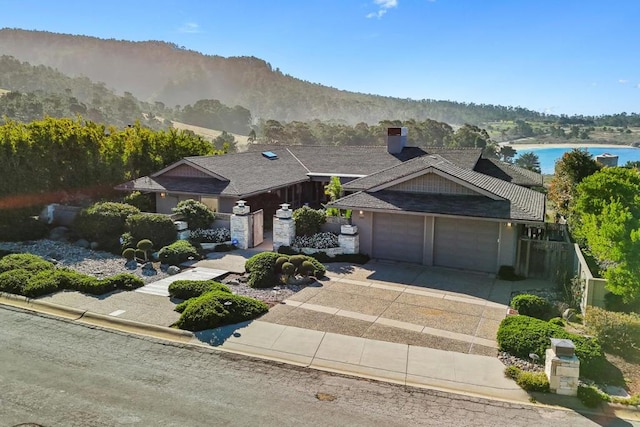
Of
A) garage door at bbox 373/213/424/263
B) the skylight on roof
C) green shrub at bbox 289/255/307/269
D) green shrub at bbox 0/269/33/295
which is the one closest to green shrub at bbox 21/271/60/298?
green shrub at bbox 0/269/33/295

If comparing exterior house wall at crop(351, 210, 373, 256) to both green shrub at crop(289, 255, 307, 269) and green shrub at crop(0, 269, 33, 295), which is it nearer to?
green shrub at crop(289, 255, 307, 269)

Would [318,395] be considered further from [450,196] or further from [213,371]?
[450,196]

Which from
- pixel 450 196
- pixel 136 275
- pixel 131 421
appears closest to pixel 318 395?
pixel 131 421

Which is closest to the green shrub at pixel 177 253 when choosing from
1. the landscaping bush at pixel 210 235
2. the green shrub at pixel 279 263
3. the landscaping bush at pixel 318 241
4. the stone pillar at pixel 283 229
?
the landscaping bush at pixel 210 235

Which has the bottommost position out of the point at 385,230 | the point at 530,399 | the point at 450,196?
the point at 530,399

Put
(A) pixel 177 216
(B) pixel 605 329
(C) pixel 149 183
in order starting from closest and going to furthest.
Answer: (B) pixel 605 329 < (A) pixel 177 216 < (C) pixel 149 183

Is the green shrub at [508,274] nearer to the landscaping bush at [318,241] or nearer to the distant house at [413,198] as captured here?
the distant house at [413,198]
